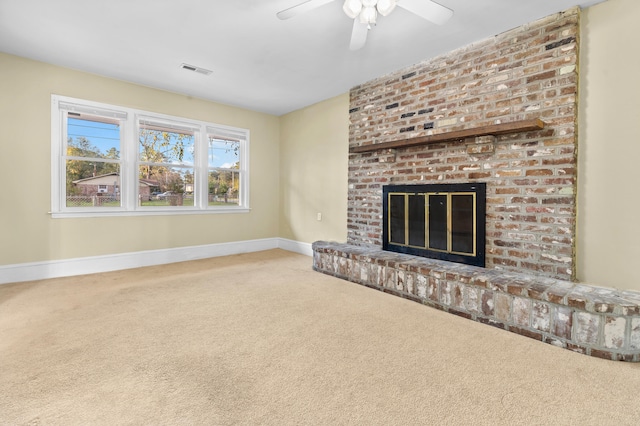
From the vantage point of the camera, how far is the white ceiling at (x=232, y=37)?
97.9 inches

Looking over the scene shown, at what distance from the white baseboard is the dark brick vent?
236 centimetres

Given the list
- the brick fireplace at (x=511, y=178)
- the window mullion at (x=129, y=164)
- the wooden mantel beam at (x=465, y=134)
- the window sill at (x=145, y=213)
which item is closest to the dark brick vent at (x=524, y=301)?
the brick fireplace at (x=511, y=178)

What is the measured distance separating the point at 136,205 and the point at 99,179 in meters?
0.53

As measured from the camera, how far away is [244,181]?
5348mm

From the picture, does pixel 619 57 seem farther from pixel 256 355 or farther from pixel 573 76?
pixel 256 355

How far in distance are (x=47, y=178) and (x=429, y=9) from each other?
170 inches

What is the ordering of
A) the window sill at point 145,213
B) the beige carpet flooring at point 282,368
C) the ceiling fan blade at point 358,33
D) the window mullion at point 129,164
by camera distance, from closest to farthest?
the beige carpet flooring at point 282,368 → the ceiling fan blade at point 358,33 → the window sill at point 145,213 → the window mullion at point 129,164

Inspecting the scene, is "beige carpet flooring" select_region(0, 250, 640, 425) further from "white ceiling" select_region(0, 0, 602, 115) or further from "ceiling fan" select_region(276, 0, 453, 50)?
"white ceiling" select_region(0, 0, 602, 115)

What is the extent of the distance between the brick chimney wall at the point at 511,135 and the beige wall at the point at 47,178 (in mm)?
3148

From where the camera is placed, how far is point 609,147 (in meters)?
2.34

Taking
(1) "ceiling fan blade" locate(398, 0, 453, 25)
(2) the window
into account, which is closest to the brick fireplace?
(1) "ceiling fan blade" locate(398, 0, 453, 25)

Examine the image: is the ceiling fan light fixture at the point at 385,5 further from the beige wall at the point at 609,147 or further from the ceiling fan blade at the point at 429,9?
the beige wall at the point at 609,147

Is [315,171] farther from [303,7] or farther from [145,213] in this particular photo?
[303,7]

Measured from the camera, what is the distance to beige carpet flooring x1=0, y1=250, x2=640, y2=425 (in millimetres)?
1359
